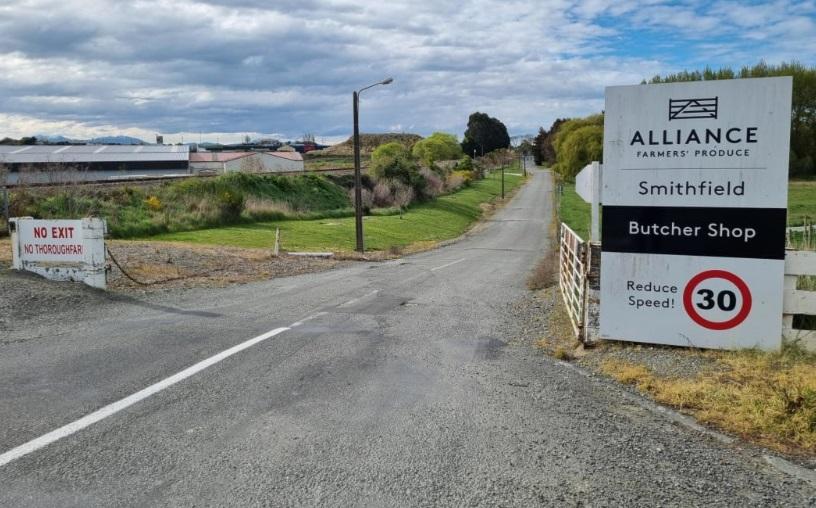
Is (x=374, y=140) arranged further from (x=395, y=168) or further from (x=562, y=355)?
(x=562, y=355)

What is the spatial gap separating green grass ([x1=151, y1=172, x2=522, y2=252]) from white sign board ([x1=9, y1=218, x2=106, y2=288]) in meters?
15.7

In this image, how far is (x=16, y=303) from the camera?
1123cm

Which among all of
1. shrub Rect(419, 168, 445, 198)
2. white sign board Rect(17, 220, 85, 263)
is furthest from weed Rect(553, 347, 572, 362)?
shrub Rect(419, 168, 445, 198)

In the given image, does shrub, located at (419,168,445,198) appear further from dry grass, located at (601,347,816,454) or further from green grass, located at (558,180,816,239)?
dry grass, located at (601,347,816,454)

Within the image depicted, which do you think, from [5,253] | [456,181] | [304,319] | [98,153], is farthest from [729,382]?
[456,181]

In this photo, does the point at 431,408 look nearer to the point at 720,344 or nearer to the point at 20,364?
the point at 720,344

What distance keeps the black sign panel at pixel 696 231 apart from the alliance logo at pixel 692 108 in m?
1.03

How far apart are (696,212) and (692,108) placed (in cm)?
116

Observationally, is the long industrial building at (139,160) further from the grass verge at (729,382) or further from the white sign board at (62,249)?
the grass verge at (729,382)

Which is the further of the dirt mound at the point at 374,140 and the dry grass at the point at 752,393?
the dirt mound at the point at 374,140

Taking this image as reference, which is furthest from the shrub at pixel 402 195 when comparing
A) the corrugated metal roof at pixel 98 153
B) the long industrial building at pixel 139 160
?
the corrugated metal roof at pixel 98 153

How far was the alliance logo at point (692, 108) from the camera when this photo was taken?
7570mm

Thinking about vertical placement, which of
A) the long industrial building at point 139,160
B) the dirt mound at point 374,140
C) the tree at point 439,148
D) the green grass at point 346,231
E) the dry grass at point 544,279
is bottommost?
the green grass at point 346,231

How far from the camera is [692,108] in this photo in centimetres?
765
